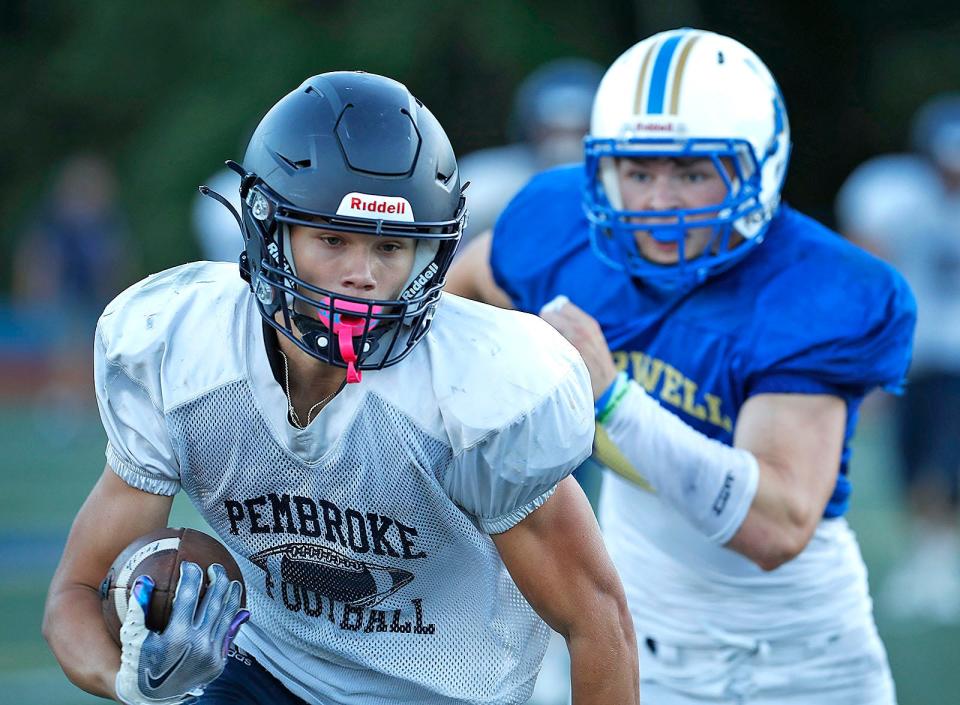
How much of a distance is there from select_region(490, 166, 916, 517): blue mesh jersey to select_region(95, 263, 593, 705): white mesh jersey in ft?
2.41

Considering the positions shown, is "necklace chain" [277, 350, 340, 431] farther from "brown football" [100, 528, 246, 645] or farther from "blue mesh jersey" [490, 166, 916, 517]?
"blue mesh jersey" [490, 166, 916, 517]

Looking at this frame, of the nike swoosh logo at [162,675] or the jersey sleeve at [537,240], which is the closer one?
the nike swoosh logo at [162,675]

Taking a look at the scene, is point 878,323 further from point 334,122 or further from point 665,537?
point 334,122

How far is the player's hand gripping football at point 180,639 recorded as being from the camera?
2.32 metres

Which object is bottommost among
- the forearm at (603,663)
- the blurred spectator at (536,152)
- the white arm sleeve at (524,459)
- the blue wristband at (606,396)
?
the blurred spectator at (536,152)

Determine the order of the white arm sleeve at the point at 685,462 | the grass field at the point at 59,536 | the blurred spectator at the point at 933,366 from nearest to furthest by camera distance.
Answer: the white arm sleeve at the point at 685,462, the grass field at the point at 59,536, the blurred spectator at the point at 933,366

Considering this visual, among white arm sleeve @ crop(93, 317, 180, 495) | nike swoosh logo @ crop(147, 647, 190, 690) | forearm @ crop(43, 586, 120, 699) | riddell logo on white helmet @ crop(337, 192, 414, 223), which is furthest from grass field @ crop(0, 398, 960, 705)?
riddell logo on white helmet @ crop(337, 192, 414, 223)

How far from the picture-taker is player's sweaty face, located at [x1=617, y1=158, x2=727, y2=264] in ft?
10.9

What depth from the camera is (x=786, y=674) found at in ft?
10.5

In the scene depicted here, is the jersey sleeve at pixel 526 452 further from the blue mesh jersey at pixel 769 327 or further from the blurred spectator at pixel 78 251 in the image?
the blurred spectator at pixel 78 251

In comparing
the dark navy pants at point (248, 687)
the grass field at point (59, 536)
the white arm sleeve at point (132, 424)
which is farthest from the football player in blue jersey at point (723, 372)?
the grass field at point (59, 536)

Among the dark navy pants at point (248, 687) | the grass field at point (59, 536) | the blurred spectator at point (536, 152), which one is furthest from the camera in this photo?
the blurred spectator at point (536, 152)

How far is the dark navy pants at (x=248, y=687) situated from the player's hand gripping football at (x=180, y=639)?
290 mm

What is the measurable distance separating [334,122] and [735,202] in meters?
1.11
